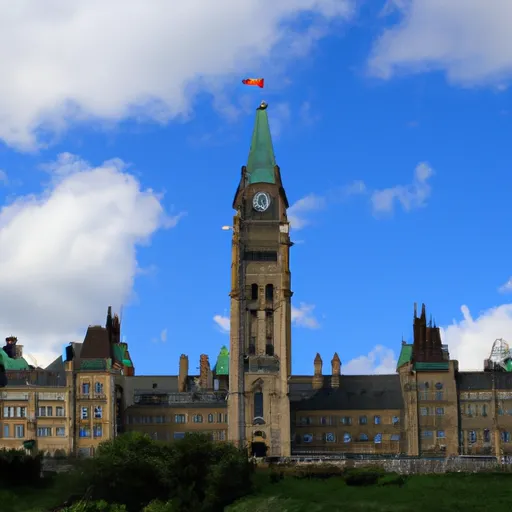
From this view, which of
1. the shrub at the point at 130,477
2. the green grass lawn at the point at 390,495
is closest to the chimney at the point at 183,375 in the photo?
the green grass lawn at the point at 390,495

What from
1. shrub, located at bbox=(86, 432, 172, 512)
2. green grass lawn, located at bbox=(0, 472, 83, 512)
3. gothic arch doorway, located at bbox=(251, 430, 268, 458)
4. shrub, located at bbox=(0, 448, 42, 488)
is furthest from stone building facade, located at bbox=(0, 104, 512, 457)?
shrub, located at bbox=(86, 432, 172, 512)

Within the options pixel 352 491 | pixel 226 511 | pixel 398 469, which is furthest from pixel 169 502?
pixel 398 469

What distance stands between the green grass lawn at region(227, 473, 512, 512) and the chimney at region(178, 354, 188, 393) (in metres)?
53.8

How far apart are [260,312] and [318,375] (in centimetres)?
1858

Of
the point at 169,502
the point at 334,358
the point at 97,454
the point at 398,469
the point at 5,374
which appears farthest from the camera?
the point at 334,358

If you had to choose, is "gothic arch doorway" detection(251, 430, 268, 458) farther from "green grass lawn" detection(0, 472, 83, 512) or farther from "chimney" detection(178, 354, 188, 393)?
"green grass lawn" detection(0, 472, 83, 512)

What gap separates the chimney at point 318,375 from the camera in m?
193

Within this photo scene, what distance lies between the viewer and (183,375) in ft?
647

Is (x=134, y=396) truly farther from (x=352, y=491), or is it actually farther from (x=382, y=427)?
(x=352, y=491)

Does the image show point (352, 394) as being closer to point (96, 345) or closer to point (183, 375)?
point (183, 375)

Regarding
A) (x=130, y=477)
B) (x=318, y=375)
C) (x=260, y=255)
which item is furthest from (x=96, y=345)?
(x=130, y=477)

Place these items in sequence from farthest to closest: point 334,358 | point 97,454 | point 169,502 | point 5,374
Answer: point 334,358
point 5,374
point 97,454
point 169,502

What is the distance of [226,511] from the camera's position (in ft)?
381

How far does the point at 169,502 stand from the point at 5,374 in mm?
68449
